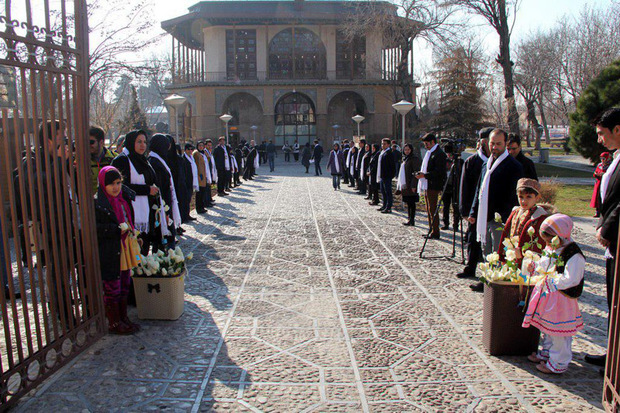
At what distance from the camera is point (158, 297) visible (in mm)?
5188

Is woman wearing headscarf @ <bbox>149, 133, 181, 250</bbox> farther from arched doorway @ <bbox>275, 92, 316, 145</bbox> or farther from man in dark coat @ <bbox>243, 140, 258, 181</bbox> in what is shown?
arched doorway @ <bbox>275, 92, 316, 145</bbox>

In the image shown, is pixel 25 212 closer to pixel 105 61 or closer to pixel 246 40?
pixel 105 61

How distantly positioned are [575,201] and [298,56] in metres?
35.7

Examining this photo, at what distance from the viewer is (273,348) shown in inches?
179

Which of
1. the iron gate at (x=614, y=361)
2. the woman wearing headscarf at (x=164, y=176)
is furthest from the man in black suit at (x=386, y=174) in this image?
the iron gate at (x=614, y=361)

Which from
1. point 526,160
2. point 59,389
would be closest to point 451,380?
point 59,389

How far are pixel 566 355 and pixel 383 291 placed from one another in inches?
97.0

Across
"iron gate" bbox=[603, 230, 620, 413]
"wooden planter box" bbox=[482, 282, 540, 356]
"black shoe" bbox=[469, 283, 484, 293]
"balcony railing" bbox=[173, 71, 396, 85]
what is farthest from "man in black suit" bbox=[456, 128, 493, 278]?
"balcony railing" bbox=[173, 71, 396, 85]

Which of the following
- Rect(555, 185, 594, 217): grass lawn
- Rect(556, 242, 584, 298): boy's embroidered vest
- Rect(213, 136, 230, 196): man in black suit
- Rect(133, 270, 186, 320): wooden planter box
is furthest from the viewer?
Rect(213, 136, 230, 196): man in black suit

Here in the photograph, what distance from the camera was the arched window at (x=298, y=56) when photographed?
46469 millimetres

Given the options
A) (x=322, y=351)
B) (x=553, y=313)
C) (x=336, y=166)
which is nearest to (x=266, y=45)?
(x=336, y=166)

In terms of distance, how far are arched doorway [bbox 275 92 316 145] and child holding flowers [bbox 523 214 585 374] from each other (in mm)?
44687

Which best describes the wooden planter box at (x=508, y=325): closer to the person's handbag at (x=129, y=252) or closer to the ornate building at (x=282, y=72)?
the person's handbag at (x=129, y=252)

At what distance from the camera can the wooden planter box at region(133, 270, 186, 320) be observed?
5.14 m
